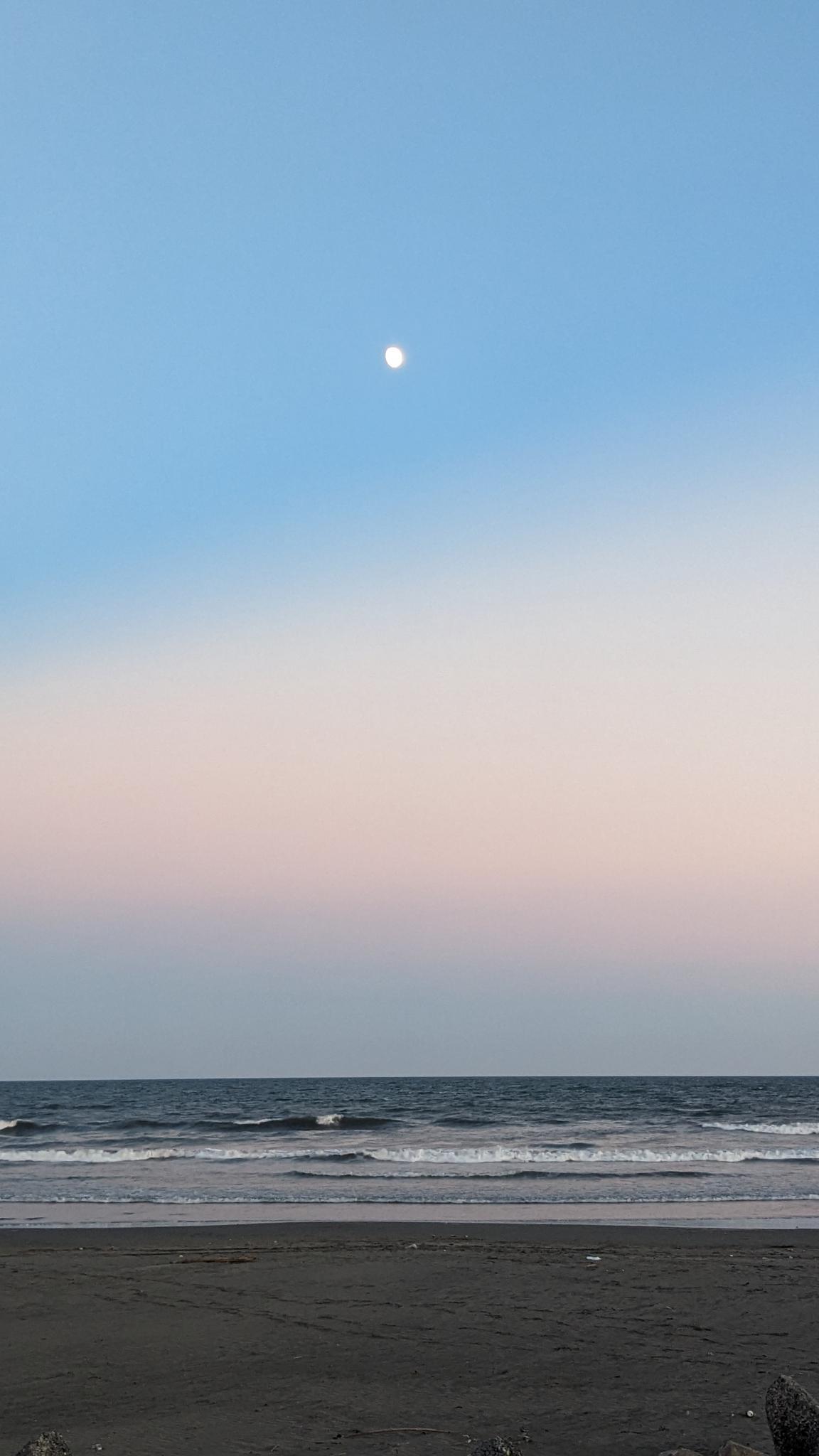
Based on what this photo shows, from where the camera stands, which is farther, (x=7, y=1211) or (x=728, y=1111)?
(x=728, y=1111)

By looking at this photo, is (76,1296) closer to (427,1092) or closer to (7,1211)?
(7,1211)

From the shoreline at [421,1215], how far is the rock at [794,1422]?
33.7ft

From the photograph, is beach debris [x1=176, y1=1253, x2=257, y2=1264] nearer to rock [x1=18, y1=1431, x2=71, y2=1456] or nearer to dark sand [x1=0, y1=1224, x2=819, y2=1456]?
dark sand [x1=0, y1=1224, x2=819, y2=1456]

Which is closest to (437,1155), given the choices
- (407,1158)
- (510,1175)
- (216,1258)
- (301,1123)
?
(407,1158)

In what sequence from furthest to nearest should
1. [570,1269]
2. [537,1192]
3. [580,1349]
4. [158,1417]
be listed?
1. [537,1192]
2. [570,1269]
3. [580,1349]
4. [158,1417]

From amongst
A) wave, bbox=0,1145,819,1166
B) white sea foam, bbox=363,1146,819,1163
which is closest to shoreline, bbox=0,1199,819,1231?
wave, bbox=0,1145,819,1166

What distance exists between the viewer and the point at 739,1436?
644 centimetres

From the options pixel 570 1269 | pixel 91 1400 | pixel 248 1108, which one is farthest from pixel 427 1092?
pixel 91 1400

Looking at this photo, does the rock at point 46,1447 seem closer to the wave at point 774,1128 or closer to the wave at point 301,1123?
the wave at point 301,1123

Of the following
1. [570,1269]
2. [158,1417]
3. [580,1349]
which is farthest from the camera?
[570,1269]

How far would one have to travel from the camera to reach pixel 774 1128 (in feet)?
134

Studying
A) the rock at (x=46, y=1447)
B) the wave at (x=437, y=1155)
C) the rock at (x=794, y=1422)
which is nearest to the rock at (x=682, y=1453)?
the rock at (x=794, y=1422)

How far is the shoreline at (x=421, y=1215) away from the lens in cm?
1605

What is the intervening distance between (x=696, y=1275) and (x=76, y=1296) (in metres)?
6.40
